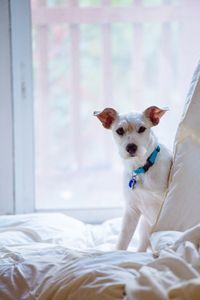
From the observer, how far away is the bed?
40.1 inches

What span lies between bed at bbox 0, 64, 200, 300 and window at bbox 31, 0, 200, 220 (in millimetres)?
713

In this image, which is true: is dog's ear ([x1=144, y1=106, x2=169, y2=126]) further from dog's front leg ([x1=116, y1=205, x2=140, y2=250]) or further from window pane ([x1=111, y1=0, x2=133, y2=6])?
window pane ([x1=111, y1=0, x2=133, y2=6])

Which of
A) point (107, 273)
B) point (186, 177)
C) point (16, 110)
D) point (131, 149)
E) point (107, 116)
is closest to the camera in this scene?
point (107, 273)

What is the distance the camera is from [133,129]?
1.66 metres

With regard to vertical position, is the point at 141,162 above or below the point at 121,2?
below

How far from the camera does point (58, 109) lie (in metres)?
2.41

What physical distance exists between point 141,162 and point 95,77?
88 centimetres

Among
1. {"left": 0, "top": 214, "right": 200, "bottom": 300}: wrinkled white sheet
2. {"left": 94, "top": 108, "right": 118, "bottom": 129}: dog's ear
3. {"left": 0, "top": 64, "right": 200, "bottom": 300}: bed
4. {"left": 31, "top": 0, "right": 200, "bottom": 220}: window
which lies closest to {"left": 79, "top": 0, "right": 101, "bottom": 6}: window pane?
{"left": 31, "top": 0, "right": 200, "bottom": 220}: window

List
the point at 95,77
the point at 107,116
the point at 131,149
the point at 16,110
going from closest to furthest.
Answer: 1. the point at 131,149
2. the point at 107,116
3. the point at 16,110
4. the point at 95,77

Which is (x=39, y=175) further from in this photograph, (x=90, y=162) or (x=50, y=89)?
(x=50, y=89)

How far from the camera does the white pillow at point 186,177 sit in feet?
4.68

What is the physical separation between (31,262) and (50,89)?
4.27 feet

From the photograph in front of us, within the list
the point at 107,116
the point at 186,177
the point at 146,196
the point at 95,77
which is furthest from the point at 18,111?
the point at 186,177

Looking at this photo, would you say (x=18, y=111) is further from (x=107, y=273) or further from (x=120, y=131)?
(x=107, y=273)
